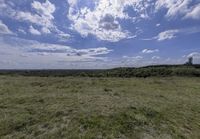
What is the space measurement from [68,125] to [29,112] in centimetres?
363

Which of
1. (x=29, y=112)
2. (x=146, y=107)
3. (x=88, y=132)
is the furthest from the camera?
(x=146, y=107)

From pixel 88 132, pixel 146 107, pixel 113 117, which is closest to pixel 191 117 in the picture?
pixel 146 107

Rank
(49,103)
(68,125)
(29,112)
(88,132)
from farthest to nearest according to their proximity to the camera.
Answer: (49,103), (29,112), (68,125), (88,132)

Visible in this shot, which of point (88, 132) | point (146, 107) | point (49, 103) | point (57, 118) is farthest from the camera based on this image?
point (49, 103)

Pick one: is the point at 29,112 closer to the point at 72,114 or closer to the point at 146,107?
the point at 72,114

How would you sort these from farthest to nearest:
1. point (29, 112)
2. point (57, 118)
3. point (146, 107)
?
point (146, 107)
point (29, 112)
point (57, 118)

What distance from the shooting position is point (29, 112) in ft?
40.3

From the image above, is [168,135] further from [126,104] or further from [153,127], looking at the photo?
[126,104]

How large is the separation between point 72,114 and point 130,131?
3.25 m

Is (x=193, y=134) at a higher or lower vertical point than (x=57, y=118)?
lower

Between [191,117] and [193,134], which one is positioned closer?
[193,134]

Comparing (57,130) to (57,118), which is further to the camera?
(57,118)

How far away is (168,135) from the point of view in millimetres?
9523

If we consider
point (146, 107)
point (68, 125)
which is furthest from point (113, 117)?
point (146, 107)
